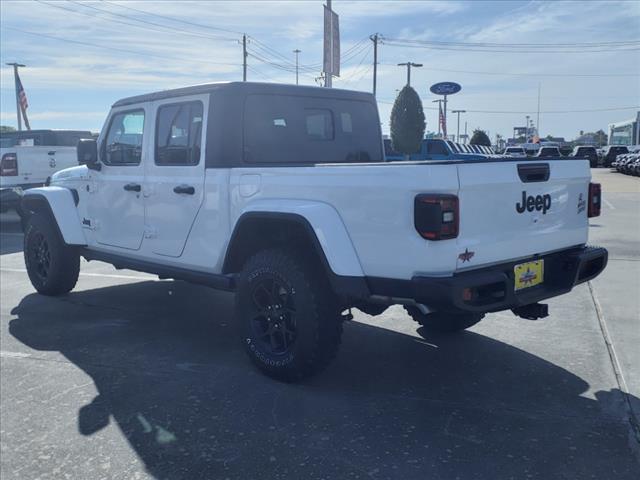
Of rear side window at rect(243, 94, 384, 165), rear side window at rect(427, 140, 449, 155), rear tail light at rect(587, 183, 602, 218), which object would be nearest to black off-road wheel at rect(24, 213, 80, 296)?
rear side window at rect(243, 94, 384, 165)

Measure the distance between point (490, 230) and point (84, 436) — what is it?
8.48 ft

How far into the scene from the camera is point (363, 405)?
3857 mm

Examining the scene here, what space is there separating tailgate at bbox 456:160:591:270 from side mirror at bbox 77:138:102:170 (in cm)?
376

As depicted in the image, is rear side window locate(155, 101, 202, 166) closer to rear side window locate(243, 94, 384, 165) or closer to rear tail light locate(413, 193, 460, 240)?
rear side window locate(243, 94, 384, 165)

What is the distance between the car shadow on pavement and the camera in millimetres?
3135

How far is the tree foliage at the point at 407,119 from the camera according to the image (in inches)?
1342

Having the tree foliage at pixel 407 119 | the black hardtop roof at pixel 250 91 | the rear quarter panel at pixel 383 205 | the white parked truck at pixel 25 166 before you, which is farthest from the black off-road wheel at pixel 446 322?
the tree foliage at pixel 407 119

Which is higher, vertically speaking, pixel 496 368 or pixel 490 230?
pixel 490 230

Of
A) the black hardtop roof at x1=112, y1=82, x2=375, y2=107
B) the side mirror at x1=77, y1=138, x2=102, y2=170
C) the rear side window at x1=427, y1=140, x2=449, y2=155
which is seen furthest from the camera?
the rear side window at x1=427, y1=140, x2=449, y2=155

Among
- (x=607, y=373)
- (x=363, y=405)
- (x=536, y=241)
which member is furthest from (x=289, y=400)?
(x=607, y=373)

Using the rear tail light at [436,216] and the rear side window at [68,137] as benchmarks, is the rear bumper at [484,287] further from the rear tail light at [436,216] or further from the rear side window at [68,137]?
the rear side window at [68,137]

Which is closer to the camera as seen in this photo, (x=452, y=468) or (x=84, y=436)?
(x=452, y=468)

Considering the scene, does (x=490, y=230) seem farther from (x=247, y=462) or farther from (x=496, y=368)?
(x=247, y=462)

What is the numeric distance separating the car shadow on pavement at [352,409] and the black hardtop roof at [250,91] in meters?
2.03
